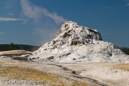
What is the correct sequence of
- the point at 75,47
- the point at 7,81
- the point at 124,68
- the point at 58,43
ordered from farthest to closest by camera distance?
the point at 58,43, the point at 75,47, the point at 124,68, the point at 7,81

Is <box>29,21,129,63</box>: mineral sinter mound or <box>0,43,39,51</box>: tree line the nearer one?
<box>29,21,129,63</box>: mineral sinter mound

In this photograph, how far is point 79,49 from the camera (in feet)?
125

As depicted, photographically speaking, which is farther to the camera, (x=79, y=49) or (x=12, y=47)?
(x=12, y=47)

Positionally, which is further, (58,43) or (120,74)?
(58,43)

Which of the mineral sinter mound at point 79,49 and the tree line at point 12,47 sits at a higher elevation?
the tree line at point 12,47

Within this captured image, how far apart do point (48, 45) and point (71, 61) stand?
45.9 ft

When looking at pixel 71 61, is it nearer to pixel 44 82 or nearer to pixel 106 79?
pixel 106 79

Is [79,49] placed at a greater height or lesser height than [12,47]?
lesser

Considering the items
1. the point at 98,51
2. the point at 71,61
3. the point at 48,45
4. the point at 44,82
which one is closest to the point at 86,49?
the point at 98,51

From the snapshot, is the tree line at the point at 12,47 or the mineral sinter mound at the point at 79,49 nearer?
the mineral sinter mound at the point at 79,49

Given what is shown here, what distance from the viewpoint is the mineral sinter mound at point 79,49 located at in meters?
34.9

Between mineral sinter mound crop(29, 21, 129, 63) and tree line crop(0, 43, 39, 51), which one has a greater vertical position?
tree line crop(0, 43, 39, 51)

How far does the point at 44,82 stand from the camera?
14734 millimetres

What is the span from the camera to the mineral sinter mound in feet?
115
